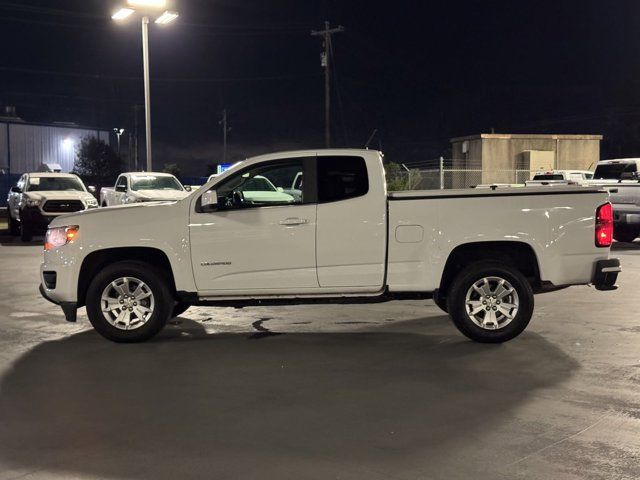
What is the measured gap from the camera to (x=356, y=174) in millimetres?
7836

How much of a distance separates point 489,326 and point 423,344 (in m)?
0.72

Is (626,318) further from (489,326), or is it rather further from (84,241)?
(84,241)

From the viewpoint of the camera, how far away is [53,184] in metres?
Answer: 21.9

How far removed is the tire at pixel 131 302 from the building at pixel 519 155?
24.1 meters

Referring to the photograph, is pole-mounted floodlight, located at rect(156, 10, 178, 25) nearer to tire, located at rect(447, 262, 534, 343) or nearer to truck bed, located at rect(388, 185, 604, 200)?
truck bed, located at rect(388, 185, 604, 200)

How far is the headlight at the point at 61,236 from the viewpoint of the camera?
7.91 meters

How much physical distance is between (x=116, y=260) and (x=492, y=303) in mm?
4089

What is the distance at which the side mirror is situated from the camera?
7.69m

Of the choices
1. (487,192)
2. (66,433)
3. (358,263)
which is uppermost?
(487,192)

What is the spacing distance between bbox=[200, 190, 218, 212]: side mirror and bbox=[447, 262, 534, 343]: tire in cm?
266

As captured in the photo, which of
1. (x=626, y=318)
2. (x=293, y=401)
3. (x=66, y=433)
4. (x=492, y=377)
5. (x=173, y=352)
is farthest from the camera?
(x=626, y=318)

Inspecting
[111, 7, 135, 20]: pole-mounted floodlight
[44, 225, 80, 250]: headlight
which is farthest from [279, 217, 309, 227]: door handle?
[111, 7, 135, 20]: pole-mounted floodlight

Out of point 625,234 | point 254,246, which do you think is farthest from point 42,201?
point 625,234

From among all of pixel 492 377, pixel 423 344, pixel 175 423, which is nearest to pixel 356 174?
pixel 423 344
